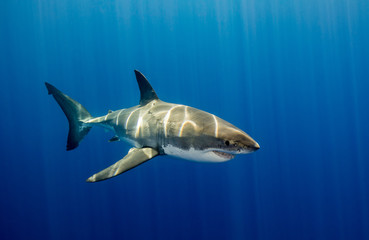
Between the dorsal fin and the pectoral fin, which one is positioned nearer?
the pectoral fin

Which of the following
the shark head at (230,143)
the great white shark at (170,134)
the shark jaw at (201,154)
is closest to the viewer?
the shark head at (230,143)

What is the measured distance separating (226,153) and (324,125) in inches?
1028

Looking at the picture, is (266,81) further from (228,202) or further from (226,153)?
(226,153)

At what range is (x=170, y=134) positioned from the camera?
10.3 ft

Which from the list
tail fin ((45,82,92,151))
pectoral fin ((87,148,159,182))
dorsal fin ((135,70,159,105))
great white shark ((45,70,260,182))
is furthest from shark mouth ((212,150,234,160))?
tail fin ((45,82,92,151))

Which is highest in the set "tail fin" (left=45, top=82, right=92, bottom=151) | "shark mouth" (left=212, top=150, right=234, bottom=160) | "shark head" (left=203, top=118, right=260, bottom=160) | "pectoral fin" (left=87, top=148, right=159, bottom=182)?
"tail fin" (left=45, top=82, right=92, bottom=151)

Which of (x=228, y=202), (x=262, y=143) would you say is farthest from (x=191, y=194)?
(x=262, y=143)

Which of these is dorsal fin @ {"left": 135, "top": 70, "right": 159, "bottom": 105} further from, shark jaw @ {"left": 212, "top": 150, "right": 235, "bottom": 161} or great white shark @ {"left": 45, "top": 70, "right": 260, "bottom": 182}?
shark jaw @ {"left": 212, "top": 150, "right": 235, "bottom": 161}

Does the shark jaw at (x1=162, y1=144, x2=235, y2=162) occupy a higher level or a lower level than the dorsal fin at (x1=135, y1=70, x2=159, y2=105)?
lower

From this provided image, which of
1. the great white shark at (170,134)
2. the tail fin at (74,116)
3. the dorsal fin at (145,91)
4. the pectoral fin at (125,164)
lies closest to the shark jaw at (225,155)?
the great white shark at (170,134)

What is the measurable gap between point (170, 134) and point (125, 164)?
792mm

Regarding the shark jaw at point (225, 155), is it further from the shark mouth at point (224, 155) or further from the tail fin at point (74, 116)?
the tail fin at point (74, 116)

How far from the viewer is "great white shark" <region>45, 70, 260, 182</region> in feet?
8.27

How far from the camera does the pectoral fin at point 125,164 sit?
8.94 feet
